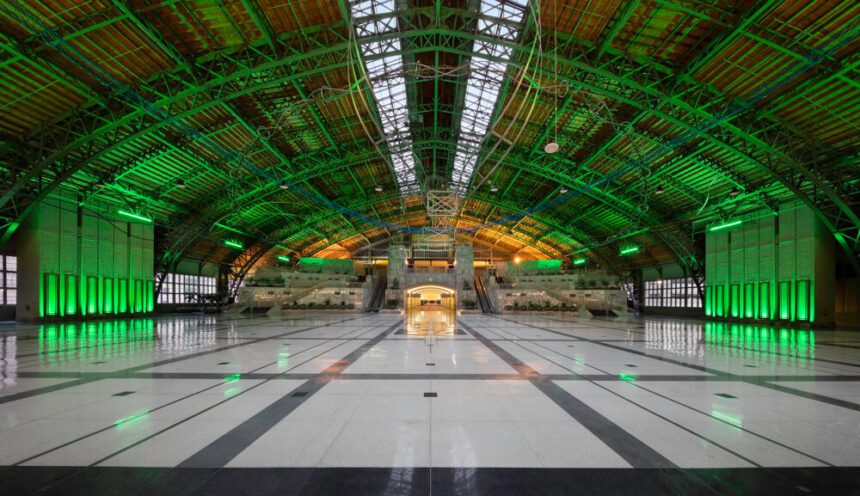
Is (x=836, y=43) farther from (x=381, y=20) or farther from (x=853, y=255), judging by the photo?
(x=381, y=20)

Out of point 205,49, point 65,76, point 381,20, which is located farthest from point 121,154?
point 381,20

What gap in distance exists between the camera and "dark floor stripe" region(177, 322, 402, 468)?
423 cm

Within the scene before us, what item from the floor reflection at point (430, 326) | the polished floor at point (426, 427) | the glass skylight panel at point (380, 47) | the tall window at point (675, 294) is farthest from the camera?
the tall window at point (675, 294)

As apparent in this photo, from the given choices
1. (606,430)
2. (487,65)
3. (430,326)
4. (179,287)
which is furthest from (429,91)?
(179,287)

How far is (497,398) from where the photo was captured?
687cm

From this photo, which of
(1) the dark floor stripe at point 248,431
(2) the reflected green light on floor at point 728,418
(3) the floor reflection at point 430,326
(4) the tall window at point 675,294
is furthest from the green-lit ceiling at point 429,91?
(4) the tall window at point 675,294

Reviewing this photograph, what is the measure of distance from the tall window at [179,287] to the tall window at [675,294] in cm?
5337

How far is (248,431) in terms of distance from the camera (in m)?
5.17

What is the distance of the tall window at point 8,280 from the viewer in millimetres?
28062

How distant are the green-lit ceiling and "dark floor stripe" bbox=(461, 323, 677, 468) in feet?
23.6

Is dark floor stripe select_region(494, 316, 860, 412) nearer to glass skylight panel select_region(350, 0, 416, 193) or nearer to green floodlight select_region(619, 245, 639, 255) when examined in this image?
glass skylight panel select_region(350, 0, 416, 193)

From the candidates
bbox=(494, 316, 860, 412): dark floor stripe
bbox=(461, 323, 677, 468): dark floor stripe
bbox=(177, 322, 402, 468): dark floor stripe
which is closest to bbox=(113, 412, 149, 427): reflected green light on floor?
bbox=(177, 322, 402, 468): dark floor stripe

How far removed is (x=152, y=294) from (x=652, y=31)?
44.2 metres

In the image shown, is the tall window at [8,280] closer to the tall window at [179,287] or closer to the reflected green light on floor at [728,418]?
the tall window at [179,287]
